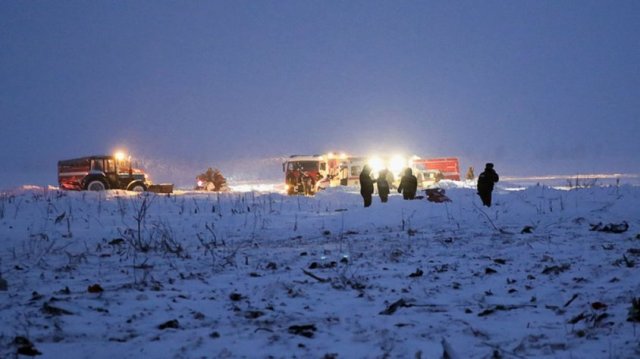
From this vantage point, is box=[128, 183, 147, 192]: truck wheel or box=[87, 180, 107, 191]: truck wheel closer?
box=[87, 180, 107, 191]: truck wheel

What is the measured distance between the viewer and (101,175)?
25.1 meters

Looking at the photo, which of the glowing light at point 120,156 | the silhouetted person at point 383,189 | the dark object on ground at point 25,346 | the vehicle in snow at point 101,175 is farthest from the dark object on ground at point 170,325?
the glowing light at point 120,156

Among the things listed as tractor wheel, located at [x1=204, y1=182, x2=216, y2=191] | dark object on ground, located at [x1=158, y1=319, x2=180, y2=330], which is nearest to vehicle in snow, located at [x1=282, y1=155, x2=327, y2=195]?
tractor wheel, located at [x1=204, y1=182, x2=216, y2=191]

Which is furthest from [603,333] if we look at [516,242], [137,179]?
[137,179]

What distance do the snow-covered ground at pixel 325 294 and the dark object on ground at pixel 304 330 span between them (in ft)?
0.06

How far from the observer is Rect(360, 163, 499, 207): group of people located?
1487cm

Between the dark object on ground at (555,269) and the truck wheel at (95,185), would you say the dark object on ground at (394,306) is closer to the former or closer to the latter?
the dark object on ground at (555,269)

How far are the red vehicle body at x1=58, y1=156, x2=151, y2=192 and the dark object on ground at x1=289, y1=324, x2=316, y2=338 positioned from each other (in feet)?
76.6

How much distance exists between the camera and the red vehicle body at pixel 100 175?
983 inches

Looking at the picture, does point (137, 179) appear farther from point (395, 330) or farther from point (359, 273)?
point (395, 330)

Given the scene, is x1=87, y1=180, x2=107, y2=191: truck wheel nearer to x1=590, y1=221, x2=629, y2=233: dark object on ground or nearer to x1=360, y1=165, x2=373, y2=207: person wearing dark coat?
x1=360, y1=165, x2=373, y2=207: person wearing dark coat

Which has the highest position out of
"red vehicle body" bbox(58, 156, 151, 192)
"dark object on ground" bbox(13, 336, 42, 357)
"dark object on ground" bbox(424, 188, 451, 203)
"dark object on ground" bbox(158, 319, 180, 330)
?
"red vehicle body" bbox(58, 156, 151, 192)

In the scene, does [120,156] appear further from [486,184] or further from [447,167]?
[447,167]

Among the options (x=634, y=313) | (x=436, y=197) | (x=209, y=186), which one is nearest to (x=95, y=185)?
(x=209, y=186)
